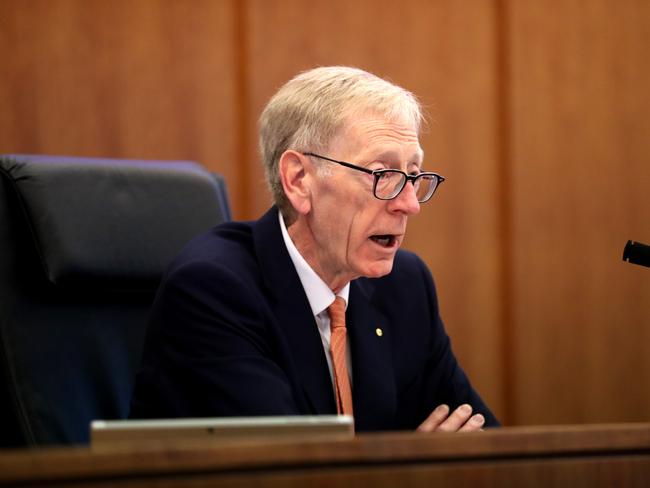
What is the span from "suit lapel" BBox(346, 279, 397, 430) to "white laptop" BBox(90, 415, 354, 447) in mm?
795

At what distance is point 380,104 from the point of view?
5.53ft

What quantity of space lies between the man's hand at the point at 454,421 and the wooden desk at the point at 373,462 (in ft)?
2.42

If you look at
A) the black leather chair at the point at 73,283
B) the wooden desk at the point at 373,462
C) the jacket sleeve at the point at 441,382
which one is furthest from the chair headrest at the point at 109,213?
the wooden desk at the point at 373,462

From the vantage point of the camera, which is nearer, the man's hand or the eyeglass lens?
the man's hand

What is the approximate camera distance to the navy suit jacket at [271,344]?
142 cm

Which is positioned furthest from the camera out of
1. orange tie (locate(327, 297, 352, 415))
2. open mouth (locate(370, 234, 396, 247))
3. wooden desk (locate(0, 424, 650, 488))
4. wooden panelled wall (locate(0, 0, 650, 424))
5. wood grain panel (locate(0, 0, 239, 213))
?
wooden panelled wall (locate(0, 0, 650, 424))

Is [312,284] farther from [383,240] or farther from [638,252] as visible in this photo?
[638,252]

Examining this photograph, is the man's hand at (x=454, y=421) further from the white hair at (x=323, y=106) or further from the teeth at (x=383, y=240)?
the white hair at (x=323, y=106)

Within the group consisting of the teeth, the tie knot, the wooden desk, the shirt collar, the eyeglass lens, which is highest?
the eyeglass lens

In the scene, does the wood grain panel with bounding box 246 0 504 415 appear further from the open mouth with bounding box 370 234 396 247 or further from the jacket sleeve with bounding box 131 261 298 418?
the jacket sleeve with bounding box 131 261 298 418

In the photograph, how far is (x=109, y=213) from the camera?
170cm

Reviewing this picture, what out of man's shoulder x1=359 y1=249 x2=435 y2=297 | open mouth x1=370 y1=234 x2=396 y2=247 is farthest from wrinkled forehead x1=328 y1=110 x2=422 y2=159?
man's shoulder x1=359 y1=249 x2=435 y2=297

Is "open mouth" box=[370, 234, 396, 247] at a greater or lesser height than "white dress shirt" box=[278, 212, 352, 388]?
greater

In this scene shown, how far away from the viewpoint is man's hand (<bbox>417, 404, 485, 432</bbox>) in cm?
156
